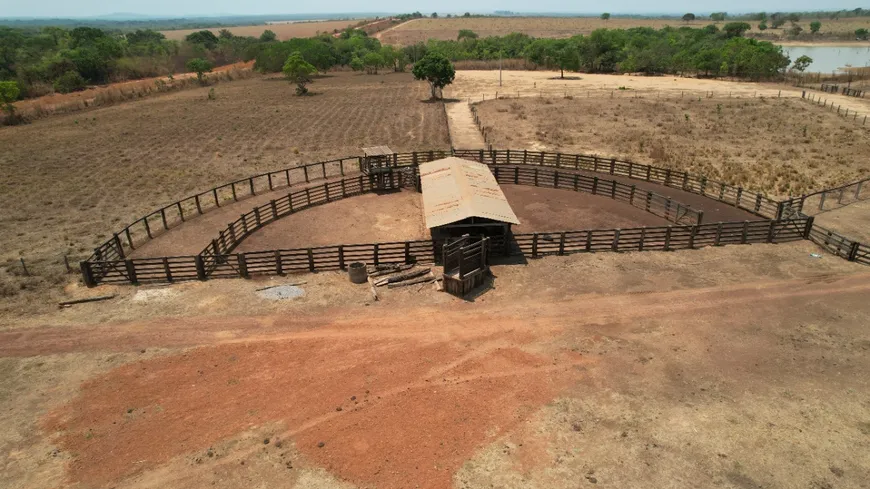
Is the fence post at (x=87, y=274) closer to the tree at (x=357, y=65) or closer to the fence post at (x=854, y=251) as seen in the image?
the fence post at (x=854, y=251)

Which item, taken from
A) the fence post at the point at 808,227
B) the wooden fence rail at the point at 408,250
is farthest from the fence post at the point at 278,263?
the fence post at the point at 808,227

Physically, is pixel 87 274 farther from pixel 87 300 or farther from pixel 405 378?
pixel 405 378

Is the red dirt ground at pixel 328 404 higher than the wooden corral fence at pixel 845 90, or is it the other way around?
the wooden corral fence at pixel 845 90

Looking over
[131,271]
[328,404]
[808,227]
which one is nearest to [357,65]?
[131,271]

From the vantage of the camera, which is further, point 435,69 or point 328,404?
point 435,69

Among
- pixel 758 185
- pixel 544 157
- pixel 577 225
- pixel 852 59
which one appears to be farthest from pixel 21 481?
pixel 852 59
